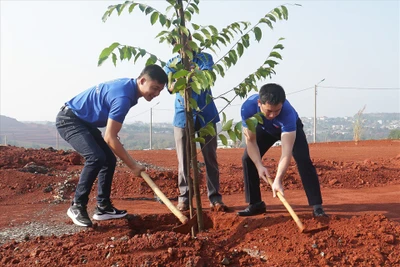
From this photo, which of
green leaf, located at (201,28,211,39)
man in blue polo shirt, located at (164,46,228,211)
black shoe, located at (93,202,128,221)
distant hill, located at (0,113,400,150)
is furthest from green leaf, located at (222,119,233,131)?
A: distant hill, located at (0,113,400,150)

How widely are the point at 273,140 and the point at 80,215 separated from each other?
2.07m

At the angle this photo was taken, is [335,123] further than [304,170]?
Yes

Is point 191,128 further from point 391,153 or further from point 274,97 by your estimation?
point 391,153

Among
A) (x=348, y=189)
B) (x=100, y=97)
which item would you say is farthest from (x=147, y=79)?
(x=348, y=189)

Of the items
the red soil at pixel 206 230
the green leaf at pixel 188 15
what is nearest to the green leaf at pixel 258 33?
the green leaf at pixel 188 15

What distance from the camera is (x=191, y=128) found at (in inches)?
151

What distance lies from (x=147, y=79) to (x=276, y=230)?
1734 mm

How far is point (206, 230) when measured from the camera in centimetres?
446

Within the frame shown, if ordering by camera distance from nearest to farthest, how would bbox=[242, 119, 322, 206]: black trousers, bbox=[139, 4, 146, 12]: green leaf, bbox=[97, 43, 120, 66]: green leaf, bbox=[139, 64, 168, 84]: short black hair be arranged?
bbox=[97, 43, 120, 66]: green leaf, bbox=[139, 4, 146, 12]: green leaf, bbox=[139, 64, 168, 84]: short black hair, bbox=[242, 119, 322, 206]: black trousers

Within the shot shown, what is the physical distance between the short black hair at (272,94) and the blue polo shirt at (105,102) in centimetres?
117

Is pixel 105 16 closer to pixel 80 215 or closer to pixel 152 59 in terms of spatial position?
pixel 152 59

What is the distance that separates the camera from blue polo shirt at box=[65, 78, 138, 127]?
3.96 meters

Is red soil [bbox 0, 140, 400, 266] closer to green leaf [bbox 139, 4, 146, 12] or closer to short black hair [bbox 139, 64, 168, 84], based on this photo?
short black hair [bbox 139, 64, 168, 84]

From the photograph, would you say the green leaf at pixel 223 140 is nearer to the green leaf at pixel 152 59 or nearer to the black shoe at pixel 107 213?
the green leaf at pixel 152 59
